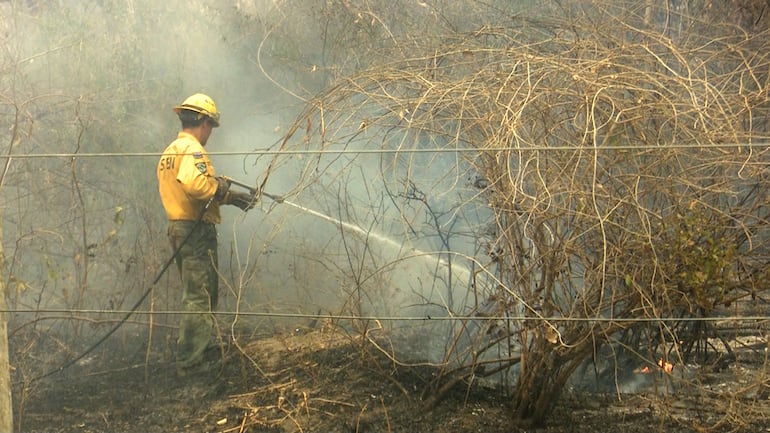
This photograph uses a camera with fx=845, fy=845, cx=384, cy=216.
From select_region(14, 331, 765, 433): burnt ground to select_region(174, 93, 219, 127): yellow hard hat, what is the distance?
1.52m

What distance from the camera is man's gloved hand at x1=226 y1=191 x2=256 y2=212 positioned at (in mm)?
5116

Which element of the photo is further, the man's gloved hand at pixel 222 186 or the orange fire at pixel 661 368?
the man's gloved hand at pixel 222 186

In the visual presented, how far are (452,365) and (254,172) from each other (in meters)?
1.69

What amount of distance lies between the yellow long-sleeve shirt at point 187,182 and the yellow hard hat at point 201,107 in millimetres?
168

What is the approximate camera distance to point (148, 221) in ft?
18.0

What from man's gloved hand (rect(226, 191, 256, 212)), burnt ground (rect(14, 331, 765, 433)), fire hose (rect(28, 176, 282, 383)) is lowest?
burnt ground (rect(14, 331, 765, 433))

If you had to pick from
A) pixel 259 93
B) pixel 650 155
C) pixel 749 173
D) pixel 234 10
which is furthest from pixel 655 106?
pixel 234 10

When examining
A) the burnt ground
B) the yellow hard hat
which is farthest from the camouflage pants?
the yellow hard hat

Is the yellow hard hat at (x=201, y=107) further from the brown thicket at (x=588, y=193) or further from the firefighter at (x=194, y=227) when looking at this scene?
the brown thicket at (x=588, y=193)

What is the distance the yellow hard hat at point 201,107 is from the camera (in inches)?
217

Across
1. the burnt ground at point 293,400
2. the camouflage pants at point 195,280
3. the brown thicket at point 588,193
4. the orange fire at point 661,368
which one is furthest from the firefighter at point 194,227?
the orange fire at point 661,368

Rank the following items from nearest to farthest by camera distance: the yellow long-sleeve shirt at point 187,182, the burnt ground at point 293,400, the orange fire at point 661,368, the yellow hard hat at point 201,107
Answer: the orange fire at point 661,368
the burnt ground at point 293,400
the yellow long-sleeve shirt at point 187,182
the yellow hard hat at point 201,107

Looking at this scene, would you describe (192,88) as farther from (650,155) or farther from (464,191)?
(650,155)

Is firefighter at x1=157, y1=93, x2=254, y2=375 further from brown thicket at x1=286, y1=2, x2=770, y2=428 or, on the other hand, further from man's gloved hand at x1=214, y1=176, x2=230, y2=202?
brown thicket at x1=286, y1=2, x2=770, y2=428
